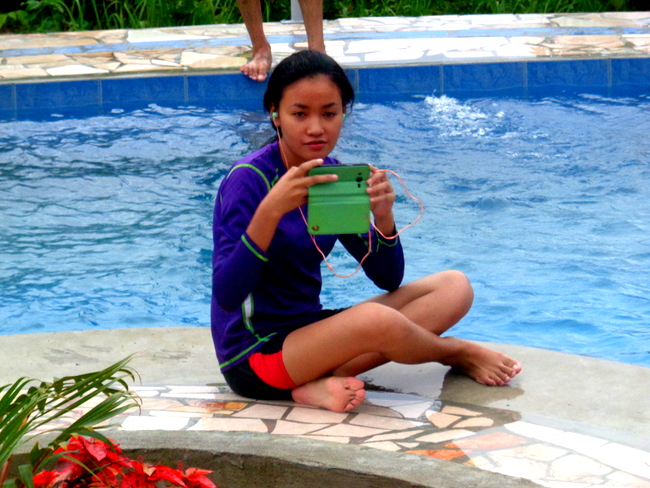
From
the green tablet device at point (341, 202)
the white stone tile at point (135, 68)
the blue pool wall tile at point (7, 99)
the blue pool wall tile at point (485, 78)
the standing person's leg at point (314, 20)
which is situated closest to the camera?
the green tablet device at point (341, 202)

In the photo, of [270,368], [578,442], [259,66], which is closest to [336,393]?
[270,368]

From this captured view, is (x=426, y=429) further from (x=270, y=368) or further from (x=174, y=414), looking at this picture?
(x=174, y=414)

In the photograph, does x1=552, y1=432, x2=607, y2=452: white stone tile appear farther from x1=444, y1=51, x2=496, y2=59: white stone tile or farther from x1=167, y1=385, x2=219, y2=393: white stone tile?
x1=444, y1=51, x2=496, y2=59: white stone tile

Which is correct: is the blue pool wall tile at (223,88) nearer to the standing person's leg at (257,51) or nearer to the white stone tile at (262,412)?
the standing person's leg at (257,51)

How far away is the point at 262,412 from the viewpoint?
2.47 metres

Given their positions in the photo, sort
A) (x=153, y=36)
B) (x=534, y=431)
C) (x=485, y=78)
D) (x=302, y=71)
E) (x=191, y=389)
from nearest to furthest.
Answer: (x=534, y=431) → (x=302, y=71) → (x=191, y=389) → (x=485, y=78) → (x=153, y=36)

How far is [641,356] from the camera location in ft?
11.7

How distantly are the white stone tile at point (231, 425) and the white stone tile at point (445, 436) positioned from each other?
424mm

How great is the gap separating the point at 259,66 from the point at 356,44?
1.16m

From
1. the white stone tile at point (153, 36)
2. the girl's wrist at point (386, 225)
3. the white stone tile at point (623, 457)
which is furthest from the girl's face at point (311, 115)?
the white stone tile at point (153, 36)

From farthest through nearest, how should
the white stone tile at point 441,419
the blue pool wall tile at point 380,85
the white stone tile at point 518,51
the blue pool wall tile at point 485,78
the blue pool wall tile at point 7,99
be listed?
the white stone tile at point 518,51
the blue pool wall tile at point 485,78
the blue pool wall tile at point 380,85
the blue pool wall tile at point 7,99
the white stone tile at point 441,419

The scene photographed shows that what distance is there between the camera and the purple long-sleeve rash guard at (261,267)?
2.40m

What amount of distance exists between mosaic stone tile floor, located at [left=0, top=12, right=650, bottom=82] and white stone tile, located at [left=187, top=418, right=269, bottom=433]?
4.63 m

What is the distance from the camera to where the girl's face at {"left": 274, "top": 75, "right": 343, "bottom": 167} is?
2.39 m
